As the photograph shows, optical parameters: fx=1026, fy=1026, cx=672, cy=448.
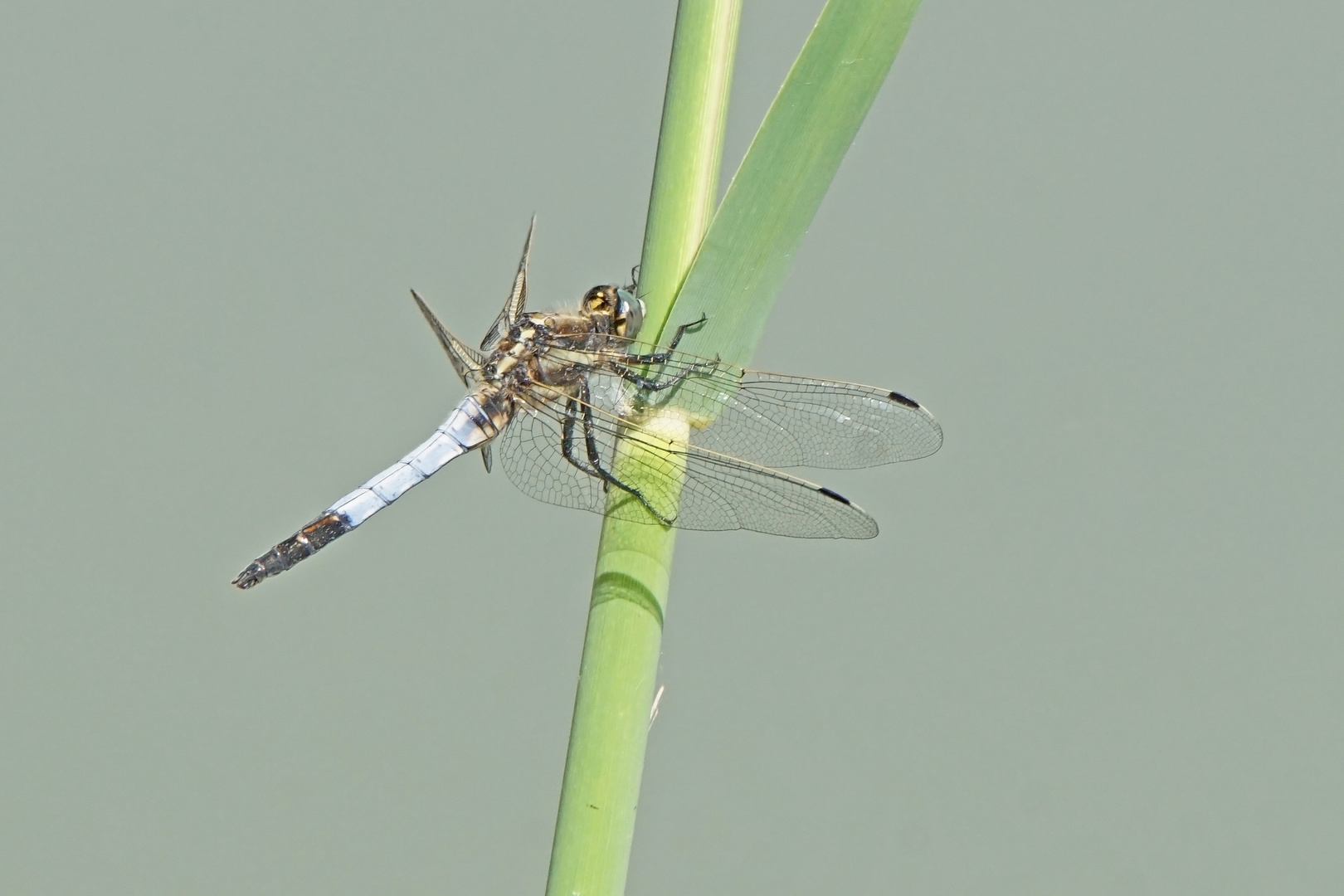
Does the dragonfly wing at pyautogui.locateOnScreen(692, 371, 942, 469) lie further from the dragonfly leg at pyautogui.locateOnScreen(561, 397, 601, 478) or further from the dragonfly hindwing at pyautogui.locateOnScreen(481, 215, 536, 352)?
the dragonfly hindwing at pyautogui.locateOnScreen(481, 215, 536, 352)

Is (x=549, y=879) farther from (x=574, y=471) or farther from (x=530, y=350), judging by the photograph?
(x=530, y=350)

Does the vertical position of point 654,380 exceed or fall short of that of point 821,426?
it falls short

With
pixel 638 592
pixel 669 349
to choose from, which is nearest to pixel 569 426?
pixel 669 349

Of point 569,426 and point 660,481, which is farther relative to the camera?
point 569,426

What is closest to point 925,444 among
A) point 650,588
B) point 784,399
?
point 784,399

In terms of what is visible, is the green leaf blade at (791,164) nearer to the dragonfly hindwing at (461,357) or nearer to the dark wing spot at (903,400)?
the dark wing spot at (903,400)

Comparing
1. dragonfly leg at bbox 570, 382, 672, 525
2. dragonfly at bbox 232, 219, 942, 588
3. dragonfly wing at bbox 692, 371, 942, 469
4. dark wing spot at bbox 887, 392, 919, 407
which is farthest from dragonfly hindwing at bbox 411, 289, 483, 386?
dark wing spot at bbox 887, 392, 919, 407

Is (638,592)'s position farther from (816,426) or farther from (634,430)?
(816,426)
